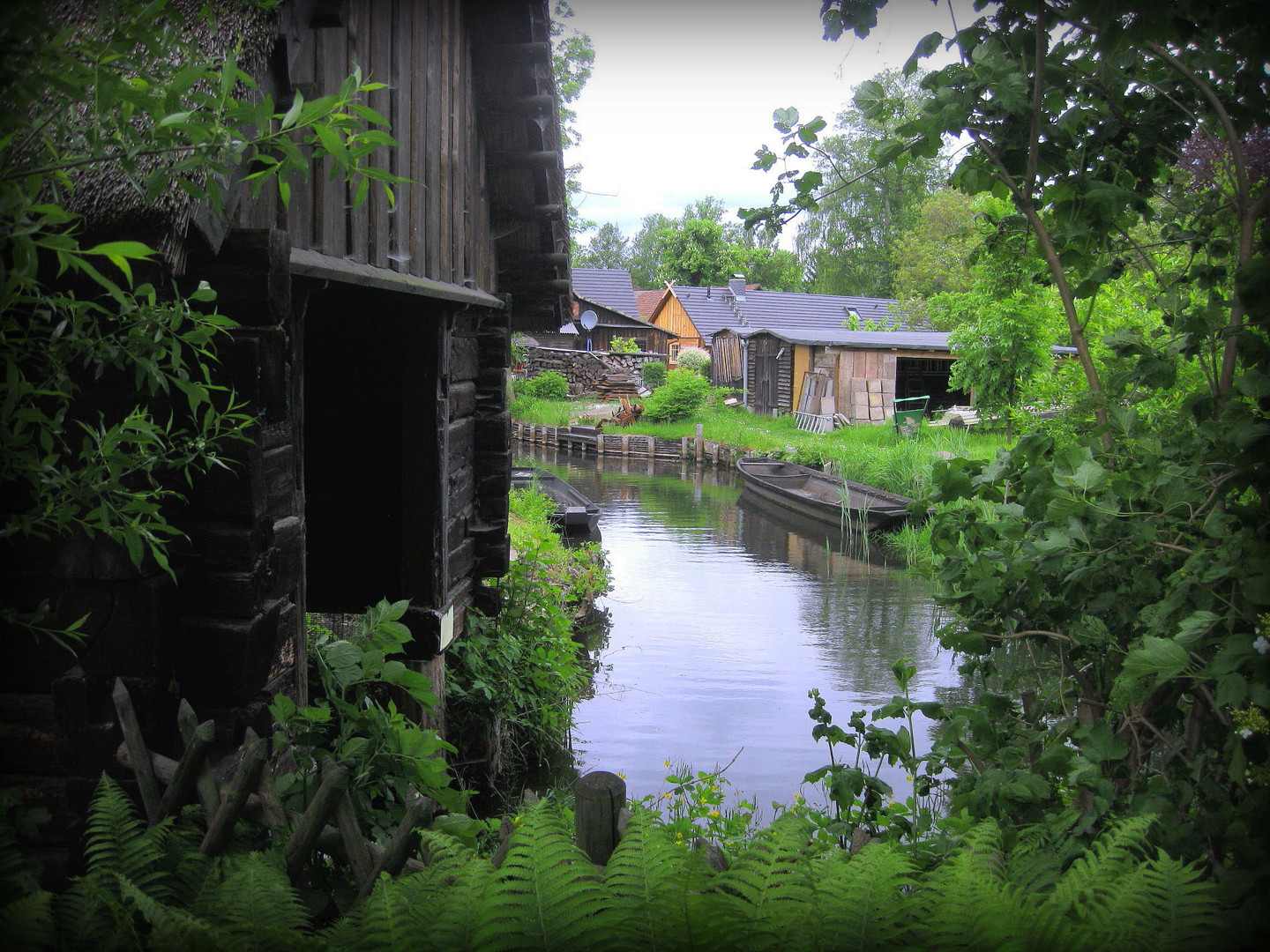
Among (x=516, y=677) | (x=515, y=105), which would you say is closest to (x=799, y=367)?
(x=516, y=677)

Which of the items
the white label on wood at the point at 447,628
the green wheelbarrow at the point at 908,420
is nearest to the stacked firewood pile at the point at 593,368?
the green wheelbarrow at the point at 908,420

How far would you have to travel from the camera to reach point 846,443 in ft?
83.3

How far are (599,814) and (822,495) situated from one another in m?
18.6

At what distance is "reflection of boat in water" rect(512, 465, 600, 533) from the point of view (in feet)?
50.3

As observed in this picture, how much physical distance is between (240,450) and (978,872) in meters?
2.35

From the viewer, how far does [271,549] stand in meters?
3.16

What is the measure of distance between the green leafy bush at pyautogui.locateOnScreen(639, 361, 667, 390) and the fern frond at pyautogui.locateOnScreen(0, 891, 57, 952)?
3545 cm

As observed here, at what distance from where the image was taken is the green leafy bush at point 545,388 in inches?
1431

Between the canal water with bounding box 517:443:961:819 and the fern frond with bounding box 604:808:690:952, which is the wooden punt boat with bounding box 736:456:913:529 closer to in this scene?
the canal water with bounding box 517:443:961:819

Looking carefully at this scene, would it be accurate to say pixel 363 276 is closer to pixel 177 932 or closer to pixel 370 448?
pixel 370 448

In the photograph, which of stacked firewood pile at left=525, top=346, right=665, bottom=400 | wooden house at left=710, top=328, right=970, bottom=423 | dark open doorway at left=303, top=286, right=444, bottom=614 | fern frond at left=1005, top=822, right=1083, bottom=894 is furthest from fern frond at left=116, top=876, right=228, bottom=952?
stacked firewood pile at left=525, top=346, right=665, bottom=400

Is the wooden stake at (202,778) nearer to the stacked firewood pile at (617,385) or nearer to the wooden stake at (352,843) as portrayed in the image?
the wooden stake at (352,843)

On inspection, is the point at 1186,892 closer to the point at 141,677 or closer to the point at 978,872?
the point at 978,872

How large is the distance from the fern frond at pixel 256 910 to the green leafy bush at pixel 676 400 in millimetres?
29833
